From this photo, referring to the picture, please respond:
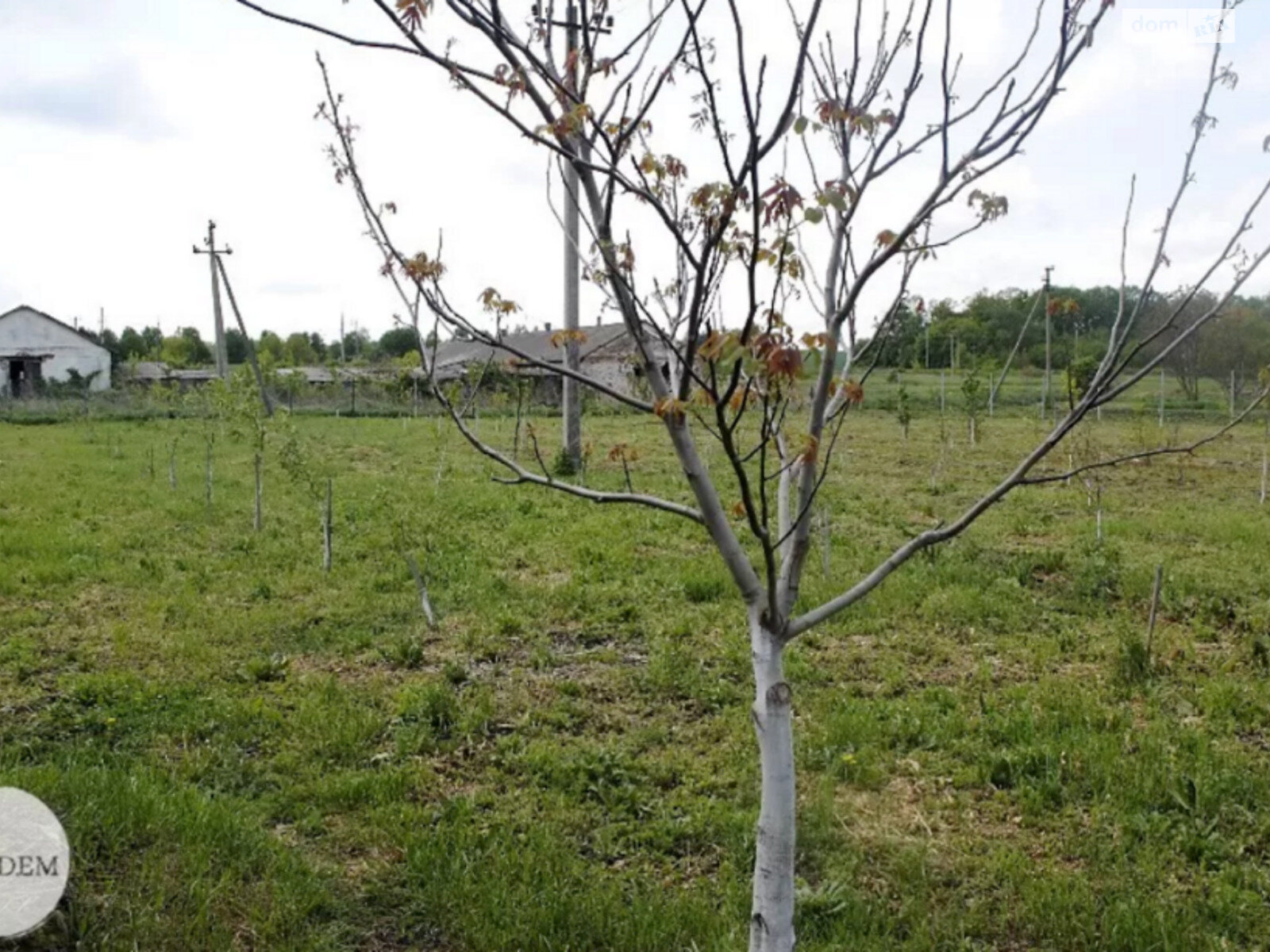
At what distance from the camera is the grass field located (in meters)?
3.07

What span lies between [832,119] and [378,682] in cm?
412

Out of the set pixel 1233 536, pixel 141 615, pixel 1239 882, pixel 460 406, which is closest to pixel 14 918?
pixel 460 406

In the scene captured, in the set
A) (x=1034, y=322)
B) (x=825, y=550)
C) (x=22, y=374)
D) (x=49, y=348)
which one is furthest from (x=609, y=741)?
(x=49, y=348)

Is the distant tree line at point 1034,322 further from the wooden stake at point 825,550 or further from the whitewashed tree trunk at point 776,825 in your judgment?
the wooden stake at point 825,550

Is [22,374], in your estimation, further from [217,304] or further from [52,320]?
[217,304]

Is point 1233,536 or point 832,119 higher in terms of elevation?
point 832,119

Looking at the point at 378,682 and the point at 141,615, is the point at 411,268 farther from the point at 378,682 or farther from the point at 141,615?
the point at 141,615

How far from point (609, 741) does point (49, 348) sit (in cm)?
4993

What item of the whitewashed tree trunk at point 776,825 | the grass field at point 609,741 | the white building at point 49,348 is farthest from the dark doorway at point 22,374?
the whitewashed tree trunk at point 776,825

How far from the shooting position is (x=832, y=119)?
2281mm

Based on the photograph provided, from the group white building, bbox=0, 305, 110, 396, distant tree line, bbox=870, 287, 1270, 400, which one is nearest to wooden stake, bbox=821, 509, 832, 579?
distant tree line, bbox=870, 287, 1270, 400

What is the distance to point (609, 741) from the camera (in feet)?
14.9

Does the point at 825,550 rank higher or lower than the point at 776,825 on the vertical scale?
lower

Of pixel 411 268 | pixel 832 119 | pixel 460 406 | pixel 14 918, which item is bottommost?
pixel 14 918
